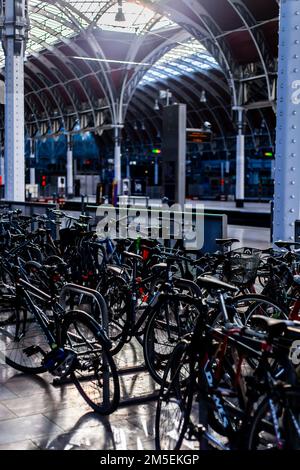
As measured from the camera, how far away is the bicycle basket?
22.5ft

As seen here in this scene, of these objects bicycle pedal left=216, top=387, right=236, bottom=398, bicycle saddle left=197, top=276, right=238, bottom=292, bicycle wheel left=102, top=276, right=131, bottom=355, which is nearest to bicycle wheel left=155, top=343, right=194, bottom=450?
bicycle pedal left=216, top=387, right=236, bottom=398

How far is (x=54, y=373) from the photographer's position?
5641 mm

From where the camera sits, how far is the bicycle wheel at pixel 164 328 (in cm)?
566

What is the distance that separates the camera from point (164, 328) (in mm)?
5918

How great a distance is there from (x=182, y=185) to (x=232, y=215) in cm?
1743

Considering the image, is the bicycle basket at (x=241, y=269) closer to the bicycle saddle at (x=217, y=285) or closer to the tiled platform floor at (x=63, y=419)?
the tiled platform floor at (x=63, y=419)

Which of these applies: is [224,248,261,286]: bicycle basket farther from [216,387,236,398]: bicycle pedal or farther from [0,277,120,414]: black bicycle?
[216,387,236,398]: bicycle pedal

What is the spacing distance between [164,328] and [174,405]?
1.42 metres

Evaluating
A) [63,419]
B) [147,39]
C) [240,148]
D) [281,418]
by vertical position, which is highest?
[147,39]

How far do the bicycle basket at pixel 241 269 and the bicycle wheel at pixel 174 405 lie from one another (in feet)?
7.81

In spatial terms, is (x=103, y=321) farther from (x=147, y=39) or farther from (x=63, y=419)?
(x=147, y=39)

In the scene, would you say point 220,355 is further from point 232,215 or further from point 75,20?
point 75,20

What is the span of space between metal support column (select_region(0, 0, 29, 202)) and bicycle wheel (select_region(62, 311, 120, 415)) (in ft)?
40.2

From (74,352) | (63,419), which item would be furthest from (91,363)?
(63,419)
